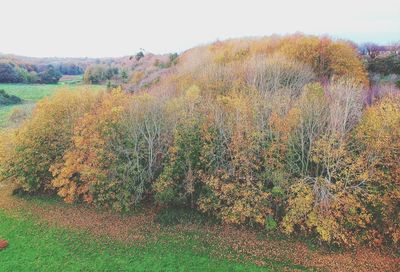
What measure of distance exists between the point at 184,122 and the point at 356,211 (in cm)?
1874

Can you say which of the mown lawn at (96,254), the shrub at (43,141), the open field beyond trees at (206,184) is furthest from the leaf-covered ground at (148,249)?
the shrub at (43,141)

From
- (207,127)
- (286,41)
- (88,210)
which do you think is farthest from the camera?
(286,41)

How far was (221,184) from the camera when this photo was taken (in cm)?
3412

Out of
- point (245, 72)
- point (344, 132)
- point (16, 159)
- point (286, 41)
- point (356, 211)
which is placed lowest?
point (356, 211)

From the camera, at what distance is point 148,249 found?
103 feet

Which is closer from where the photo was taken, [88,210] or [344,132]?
[344,132]

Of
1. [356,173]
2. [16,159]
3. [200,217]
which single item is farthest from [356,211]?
[16,159]

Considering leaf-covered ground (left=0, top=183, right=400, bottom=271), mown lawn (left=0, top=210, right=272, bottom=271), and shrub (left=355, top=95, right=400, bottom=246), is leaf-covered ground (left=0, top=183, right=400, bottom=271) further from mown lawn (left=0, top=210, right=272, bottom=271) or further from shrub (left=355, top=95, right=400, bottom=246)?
shrub (left=355, top=95, right=400, bottom=246)

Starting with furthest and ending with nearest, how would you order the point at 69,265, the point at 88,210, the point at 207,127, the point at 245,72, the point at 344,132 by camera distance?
the point at 245,72
the point at 88,210
the point at 207,127
the point at 344,132
the point at 69,265

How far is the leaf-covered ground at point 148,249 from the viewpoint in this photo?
2895 cm

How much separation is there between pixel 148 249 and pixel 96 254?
4716 mm

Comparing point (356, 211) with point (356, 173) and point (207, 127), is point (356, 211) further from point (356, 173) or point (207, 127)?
point (207, 127)

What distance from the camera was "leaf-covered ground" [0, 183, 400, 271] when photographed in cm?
2895

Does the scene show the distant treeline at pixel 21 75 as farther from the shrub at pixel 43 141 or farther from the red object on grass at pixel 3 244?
the red object on grass at pixel 3 244
